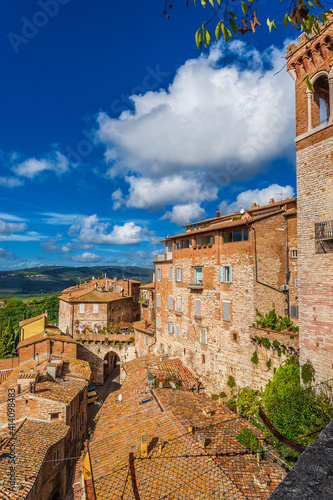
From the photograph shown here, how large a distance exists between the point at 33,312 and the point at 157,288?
274 feet

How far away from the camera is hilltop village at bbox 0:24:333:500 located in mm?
15031

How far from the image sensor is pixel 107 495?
13.0 metres

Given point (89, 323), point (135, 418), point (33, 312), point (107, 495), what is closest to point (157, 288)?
point (89, 323)

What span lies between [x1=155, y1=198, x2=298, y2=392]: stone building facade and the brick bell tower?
6288mm

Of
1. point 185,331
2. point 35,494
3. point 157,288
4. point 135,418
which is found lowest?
point 35,494

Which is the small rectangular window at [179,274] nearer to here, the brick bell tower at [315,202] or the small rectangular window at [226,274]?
the small rectangular window at [226,274]

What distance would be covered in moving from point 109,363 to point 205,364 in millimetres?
26866

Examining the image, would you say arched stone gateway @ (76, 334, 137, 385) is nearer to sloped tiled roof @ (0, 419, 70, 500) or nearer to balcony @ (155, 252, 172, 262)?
balcony @ (155, 252, 172, 262)

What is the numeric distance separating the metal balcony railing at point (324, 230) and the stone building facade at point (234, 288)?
7.56m

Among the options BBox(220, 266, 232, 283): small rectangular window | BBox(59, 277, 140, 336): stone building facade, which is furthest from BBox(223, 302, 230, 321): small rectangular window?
BBox(59, 277, 140, 336): stone building facade

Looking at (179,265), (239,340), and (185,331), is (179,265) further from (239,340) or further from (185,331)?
(239,340)

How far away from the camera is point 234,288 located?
2539 centimetres

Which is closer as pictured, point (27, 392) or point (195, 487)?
point (195, 487)

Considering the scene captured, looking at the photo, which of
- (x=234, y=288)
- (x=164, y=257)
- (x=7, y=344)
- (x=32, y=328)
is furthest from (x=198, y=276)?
(x=7, y=344)
